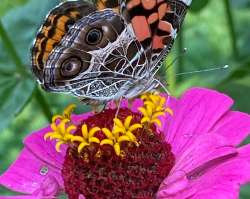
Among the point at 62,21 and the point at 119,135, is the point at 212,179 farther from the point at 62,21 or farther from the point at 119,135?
the point at 62,21

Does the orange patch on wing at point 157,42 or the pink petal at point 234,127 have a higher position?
the orange patch on wing at point 157,42

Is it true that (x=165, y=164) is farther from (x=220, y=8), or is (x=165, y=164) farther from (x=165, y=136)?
(x=220, y=8)

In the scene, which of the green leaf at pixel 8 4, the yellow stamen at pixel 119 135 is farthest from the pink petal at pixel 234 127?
the green leaf at pixel 8 4

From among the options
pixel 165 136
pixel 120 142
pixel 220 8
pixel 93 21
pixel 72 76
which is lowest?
pixel 220 8

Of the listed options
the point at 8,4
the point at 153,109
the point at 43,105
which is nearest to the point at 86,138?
the point at 153,109

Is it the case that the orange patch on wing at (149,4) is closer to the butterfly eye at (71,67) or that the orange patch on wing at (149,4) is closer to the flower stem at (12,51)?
the butterfly eye at (71,67)

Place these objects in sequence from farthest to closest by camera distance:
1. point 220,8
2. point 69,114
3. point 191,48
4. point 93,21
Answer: point 220,8, point 191,48, point 69,114, point 93,21

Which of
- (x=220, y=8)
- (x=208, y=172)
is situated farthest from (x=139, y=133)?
(x=220, y=8)

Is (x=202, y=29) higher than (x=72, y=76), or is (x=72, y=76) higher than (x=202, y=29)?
(x=72, y=76)

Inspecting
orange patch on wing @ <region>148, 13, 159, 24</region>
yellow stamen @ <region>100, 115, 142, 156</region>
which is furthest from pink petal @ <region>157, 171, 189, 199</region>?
orange patch on wing @ <region>148, 13, 159, 24</region>
